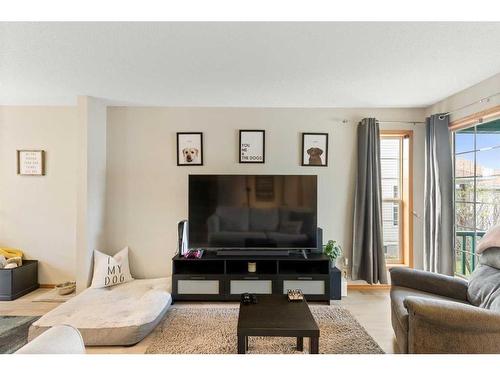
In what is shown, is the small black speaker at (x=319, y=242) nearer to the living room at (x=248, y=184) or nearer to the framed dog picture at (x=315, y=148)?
the living room at (x=248, y=184)

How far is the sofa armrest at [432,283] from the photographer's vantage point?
210 centimetres

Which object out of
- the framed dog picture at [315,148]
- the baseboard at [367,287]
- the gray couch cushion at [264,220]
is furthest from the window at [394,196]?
the gray couch cushion at [264,220]

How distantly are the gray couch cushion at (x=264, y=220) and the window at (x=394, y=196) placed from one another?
1.52 m

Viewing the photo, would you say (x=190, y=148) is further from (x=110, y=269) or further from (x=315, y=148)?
(x=110, y=269)

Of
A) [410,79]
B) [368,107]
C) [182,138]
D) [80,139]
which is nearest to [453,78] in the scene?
[410,79]

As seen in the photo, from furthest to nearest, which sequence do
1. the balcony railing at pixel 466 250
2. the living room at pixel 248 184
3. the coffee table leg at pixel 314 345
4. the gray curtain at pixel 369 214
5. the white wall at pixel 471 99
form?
the gray curtain at pixel 369 214 < the balcony railing at pixel 466 250 < the white wall at pixel 471 99 < the living room at pixel 248 184 < the coffee table leg at pixel 314 345

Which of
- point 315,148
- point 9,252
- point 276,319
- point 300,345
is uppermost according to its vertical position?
point 315,148

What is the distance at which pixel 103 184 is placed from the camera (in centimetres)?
335

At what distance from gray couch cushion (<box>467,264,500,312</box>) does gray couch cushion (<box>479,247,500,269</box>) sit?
3 centimetres

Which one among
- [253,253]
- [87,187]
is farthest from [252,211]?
[87,187]

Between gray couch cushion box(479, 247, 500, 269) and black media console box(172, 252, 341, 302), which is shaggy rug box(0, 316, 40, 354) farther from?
gray couch cushion box(479, 247, 500, 269)

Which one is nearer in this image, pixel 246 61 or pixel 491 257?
pixel 491 257

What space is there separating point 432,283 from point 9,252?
14.9ft

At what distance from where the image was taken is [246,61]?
2188mm
